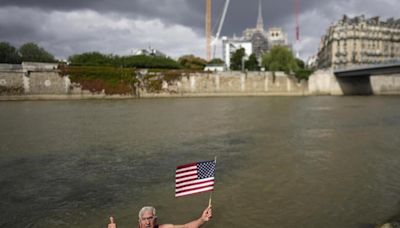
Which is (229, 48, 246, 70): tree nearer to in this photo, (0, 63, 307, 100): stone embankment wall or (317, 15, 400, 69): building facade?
(0, 63, 307, 100): stone embankment wall

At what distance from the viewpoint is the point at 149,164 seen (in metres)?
13.6

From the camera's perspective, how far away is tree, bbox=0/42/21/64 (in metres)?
83.4

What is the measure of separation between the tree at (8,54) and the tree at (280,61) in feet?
209

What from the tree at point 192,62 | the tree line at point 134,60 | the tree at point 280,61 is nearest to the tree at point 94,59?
the tree line at point 134,60

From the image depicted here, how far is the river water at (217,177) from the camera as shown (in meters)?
8.53

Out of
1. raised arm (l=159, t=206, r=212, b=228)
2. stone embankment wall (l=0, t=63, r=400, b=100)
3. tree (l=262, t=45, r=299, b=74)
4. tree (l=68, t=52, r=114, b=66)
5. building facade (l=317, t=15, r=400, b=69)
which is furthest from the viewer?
building facade (l=317, t=15, r=400, b=69)

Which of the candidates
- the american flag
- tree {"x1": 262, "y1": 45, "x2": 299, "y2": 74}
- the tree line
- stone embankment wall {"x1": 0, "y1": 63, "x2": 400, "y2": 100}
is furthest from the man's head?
tree {"x1": 262, "y1": 45, "x2": 299, "y2": 74}

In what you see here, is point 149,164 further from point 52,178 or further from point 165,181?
point 52,178

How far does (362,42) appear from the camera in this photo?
358ft

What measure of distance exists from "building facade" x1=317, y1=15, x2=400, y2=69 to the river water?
96.5 meters

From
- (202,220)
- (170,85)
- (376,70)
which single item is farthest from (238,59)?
(202,220)

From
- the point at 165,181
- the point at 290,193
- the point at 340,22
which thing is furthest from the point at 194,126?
the point at 340,22

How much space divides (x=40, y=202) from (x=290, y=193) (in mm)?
7225

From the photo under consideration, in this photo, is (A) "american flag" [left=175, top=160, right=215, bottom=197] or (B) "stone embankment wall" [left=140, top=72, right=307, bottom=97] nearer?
(A) "american flag" [left=175, top=160, right=215, bottom=197]
